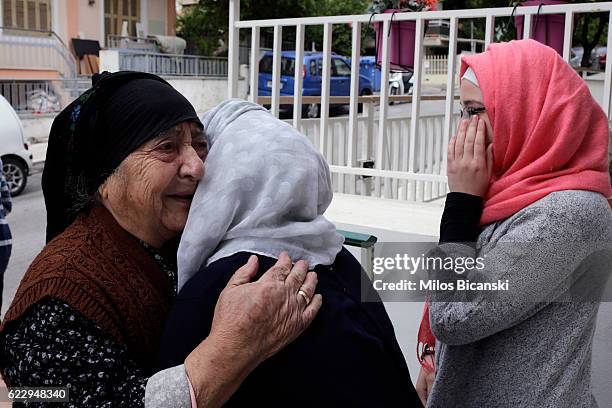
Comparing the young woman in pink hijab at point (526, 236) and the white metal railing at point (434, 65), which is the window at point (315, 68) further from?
the young woman in pink hijab at point (526, 236)

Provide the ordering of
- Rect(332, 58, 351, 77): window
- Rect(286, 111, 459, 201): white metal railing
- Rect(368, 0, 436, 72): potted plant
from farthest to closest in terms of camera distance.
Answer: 1. Rect(332, 58, 351, 77): window
2. Rect(286, 111, 459, 201): white metal railing
3. Rect(368, 0, 436, 72): potted plant

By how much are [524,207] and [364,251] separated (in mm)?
1289

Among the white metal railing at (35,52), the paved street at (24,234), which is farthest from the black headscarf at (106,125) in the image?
the white metal railing at (35,52)

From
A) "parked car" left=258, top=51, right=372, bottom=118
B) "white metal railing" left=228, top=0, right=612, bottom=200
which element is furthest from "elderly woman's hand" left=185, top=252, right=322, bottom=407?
"parked car" left=258, top=51, right=372, bottom=118

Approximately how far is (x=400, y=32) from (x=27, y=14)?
58.5 ft

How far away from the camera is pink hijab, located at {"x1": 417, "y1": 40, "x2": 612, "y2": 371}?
66.5 inches

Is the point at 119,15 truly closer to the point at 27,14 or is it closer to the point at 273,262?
the point at 27,14

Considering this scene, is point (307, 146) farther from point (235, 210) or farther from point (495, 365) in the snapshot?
point (495, 365)

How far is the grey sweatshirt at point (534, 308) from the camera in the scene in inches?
63.9

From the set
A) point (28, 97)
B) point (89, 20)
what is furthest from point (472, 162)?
point (89, 20)

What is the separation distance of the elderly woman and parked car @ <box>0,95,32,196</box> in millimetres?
8362

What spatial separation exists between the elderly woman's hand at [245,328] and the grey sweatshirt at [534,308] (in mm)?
437

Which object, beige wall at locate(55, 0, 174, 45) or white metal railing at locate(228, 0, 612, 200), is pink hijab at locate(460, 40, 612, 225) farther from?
beige wall at locate(55, 0, 174, 45)

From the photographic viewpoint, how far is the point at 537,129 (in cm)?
171
